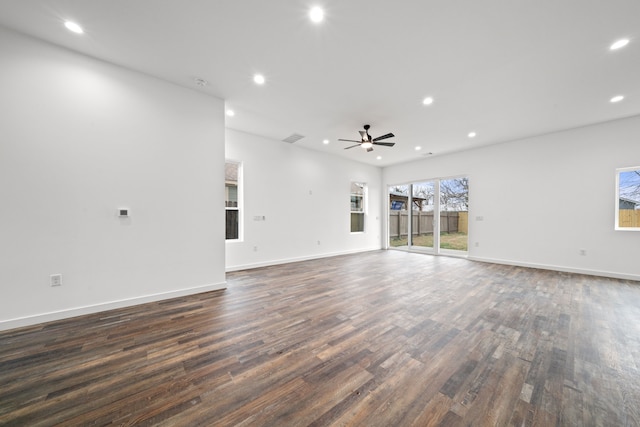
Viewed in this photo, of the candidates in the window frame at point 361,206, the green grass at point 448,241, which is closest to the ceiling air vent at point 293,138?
the window frame at point 361,206

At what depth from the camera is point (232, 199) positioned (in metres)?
5.20

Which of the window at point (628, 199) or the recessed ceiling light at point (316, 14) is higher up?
the recessed ceiling light at point (316, 14)

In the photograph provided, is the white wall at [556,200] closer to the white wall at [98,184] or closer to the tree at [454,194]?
the tree at [454,194]

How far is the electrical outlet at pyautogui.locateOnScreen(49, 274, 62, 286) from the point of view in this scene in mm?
2547

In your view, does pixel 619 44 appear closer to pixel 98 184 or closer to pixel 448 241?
pixel 448 241

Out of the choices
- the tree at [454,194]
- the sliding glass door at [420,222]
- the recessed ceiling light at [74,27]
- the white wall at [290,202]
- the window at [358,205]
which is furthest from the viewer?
the sliding glass door at [420,222]

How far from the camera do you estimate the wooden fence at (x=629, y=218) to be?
4.32 m

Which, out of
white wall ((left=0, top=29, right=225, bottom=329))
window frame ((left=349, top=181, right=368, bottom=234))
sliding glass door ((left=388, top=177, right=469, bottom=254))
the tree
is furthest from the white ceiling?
window frame ((left=349, top=181, right=368, bottom=234))

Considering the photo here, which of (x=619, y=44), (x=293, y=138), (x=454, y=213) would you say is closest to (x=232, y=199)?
(x=293, y=138)

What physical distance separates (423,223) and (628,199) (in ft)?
15.4

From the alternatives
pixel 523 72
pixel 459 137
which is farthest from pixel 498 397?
pixel 459 137

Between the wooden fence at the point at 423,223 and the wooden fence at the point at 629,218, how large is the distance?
300 centimetres

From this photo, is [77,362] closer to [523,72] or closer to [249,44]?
[249,44]

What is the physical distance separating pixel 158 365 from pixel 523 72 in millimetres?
5210
